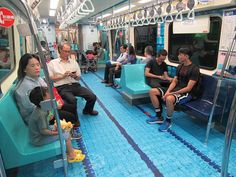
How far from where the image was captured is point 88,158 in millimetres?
2527

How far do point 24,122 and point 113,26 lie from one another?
572 cm

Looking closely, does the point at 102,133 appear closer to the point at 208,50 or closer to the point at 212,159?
the point at 212,159

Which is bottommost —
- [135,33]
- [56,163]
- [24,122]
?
[56,163]

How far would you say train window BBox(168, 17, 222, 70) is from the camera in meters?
3.51

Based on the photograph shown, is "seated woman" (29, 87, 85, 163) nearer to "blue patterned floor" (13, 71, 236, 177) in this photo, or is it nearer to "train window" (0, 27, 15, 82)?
"blue patterned floor" (13, 71, 236, 177)

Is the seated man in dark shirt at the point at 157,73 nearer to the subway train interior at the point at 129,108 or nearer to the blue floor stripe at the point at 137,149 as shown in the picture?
the subway train interior at the point at 129,108

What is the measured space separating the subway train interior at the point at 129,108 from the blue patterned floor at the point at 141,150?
12mm

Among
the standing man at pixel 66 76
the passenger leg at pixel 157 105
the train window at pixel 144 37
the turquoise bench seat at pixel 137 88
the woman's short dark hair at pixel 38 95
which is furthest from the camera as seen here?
the train window at pixel 144 37

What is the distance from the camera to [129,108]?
421 cm

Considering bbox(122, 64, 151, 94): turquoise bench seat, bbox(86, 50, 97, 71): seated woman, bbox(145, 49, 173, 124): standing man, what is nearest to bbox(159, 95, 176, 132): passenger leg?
bbox(145, 49, 173, 124): standing man

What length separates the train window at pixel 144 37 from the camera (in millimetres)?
A: 5594

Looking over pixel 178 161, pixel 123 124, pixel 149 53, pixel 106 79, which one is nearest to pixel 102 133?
pixel 123 124

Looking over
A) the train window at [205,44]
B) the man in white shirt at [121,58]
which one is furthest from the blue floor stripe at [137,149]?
the man in white shirt at [121,58]

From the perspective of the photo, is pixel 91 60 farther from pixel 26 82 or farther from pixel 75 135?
pixel 26 82
